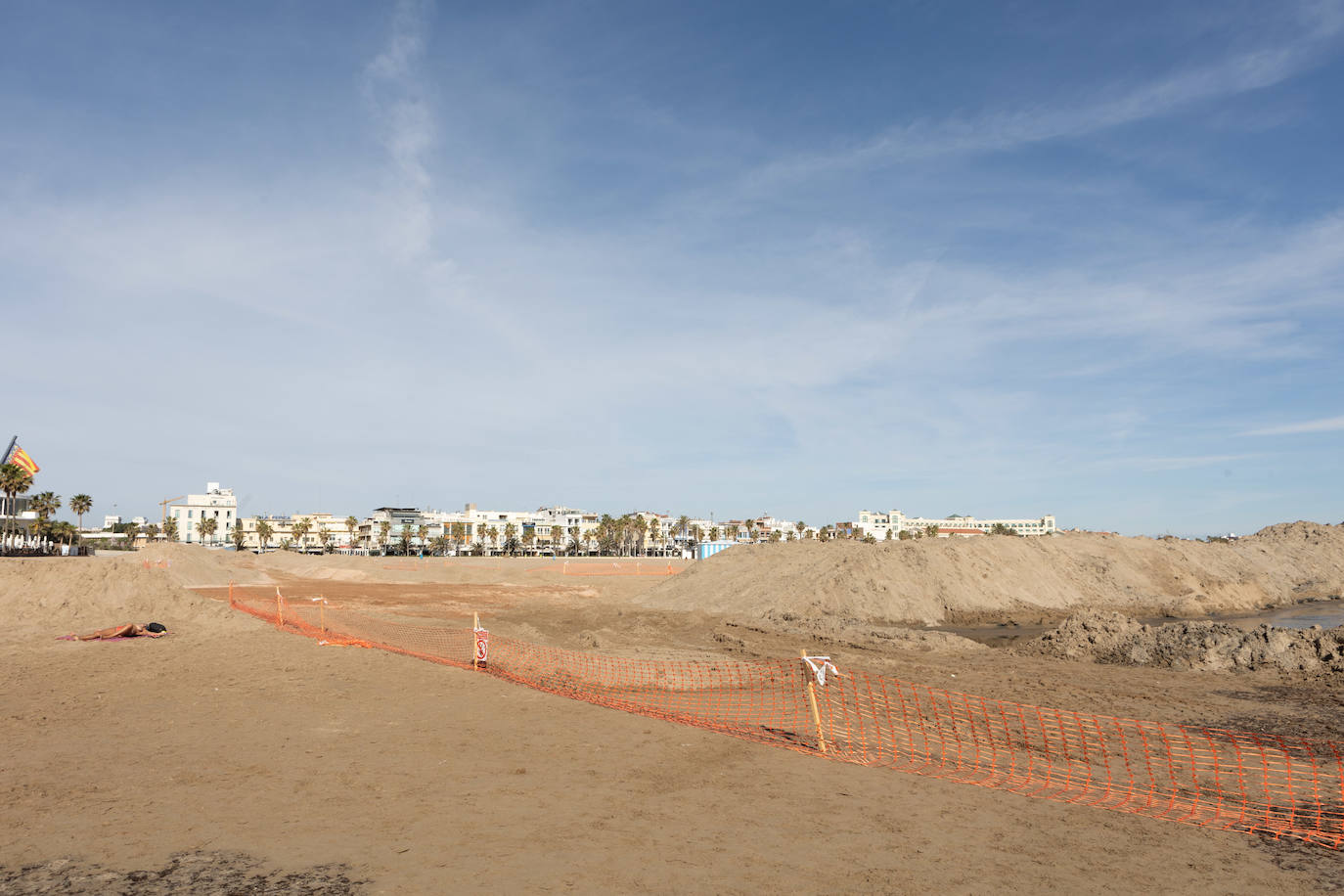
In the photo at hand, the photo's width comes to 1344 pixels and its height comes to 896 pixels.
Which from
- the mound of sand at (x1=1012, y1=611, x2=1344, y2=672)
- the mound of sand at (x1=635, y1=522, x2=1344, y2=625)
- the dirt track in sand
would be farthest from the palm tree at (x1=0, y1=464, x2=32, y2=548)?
the mound of sand at (x1=1012, y1=611, x2=1344, y2=672)

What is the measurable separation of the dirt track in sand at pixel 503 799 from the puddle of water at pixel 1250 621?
12962 mm

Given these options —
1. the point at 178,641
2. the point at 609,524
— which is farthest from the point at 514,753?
the point at 609,524

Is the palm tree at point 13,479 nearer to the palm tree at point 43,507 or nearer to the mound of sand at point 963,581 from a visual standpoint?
the palm tree at point 43,507

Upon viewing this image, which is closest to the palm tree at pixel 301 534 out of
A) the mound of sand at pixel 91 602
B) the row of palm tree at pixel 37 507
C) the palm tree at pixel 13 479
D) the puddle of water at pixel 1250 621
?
the row of palm tree at pixel 37 507

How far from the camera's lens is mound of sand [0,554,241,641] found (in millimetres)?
28031

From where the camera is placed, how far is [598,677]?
2036 centimetres

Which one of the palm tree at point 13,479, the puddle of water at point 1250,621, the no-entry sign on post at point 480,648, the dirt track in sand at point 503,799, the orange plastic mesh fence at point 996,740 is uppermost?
the palm tree at point 13,479

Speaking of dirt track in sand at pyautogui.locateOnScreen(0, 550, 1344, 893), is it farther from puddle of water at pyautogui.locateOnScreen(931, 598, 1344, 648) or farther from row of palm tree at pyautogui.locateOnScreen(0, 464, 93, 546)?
row of palm tree at pyautogui.locateOnScreen(0, 464, 93, 546)

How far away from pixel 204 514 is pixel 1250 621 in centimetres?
19951

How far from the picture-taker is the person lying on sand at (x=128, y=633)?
2453 cm

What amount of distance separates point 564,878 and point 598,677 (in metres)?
13.0

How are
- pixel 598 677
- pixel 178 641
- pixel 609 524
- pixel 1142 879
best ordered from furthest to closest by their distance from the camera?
pixel 609 524 < pixel 178 641 < pixel 598 677 < pixel 1142 879

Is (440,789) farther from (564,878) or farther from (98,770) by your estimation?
(98,770)

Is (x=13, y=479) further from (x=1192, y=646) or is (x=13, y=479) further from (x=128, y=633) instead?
(x=1192, y=646)
